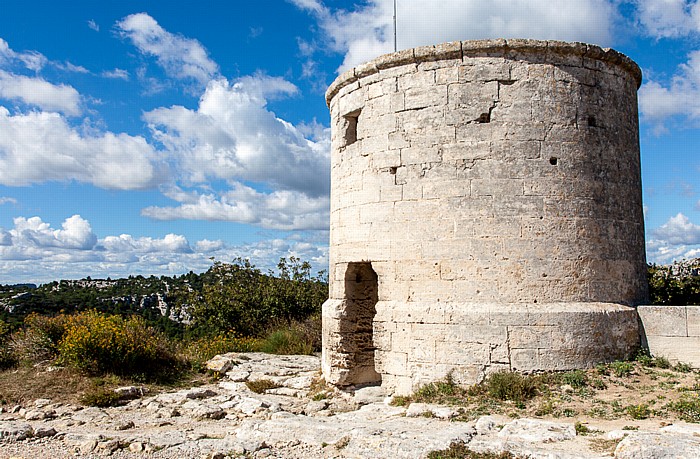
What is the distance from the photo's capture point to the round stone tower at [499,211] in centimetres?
678

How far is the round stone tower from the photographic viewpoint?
6781 millimetres

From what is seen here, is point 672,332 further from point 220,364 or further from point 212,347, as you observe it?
point 212,347

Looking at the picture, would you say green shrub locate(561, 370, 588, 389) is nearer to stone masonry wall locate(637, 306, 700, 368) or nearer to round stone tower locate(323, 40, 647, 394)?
round stone tower locate(323, 40, 647, 394)

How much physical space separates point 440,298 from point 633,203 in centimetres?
304

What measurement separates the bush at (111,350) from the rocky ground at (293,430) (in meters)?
0.94

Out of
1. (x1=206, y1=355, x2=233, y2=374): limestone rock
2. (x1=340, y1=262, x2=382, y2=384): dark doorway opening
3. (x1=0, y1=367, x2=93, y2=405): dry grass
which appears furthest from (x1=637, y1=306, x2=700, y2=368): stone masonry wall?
(x1=0, y1=367, x2=93, y2=405): dry grass

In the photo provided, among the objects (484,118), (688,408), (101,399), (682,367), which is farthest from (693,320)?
(101,399)

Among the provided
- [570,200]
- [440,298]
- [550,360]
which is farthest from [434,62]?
[550,360]

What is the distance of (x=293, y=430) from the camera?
563 centimetres

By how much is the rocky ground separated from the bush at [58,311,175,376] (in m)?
0.94

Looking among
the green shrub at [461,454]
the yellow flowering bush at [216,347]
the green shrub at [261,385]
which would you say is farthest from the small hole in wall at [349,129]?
the yellow flowering bush at [216,347]

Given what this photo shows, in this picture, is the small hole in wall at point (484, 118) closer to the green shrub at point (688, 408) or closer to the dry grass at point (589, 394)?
the dry grass at point (589, 394)

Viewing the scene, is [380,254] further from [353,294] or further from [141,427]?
[141,427]

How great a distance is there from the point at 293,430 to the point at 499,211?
3471 millimetres
